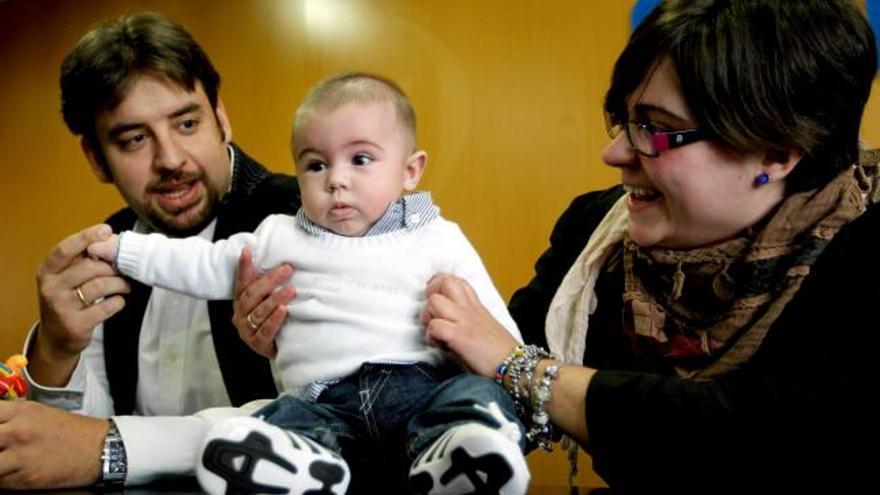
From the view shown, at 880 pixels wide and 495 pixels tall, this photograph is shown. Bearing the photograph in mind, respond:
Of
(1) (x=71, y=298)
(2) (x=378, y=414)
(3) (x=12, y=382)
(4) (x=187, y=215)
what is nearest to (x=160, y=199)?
(4) (x=187, y=215)

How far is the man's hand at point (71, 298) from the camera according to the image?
4.80 ft

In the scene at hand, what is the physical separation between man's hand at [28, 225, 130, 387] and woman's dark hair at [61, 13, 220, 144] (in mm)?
500

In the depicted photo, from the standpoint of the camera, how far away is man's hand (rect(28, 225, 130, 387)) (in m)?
1.46

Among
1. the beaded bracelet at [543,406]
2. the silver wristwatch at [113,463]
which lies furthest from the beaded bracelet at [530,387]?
the silver wristwatch at [113,463]

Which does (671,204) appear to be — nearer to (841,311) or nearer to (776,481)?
(841,311)

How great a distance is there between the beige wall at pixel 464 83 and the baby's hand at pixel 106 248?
1852 mm

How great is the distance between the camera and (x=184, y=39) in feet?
6.40

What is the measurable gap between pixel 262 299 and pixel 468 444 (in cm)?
51

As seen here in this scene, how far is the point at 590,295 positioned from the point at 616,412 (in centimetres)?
50

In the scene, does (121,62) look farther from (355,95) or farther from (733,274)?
(733,274)

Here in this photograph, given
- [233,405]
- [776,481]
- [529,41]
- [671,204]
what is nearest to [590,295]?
[671,204]

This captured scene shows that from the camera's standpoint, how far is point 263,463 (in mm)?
1001

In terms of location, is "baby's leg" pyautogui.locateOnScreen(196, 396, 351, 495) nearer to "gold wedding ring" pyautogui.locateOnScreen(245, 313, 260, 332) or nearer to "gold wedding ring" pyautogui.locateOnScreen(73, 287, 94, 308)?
"gold wedding ring" pyautogui.locateOnScreen(245, 313, 260, 332)

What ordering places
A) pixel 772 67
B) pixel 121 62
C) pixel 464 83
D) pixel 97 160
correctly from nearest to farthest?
pixel 772 67
pixel 121 62
pixel 97 160
pixel 464 83
